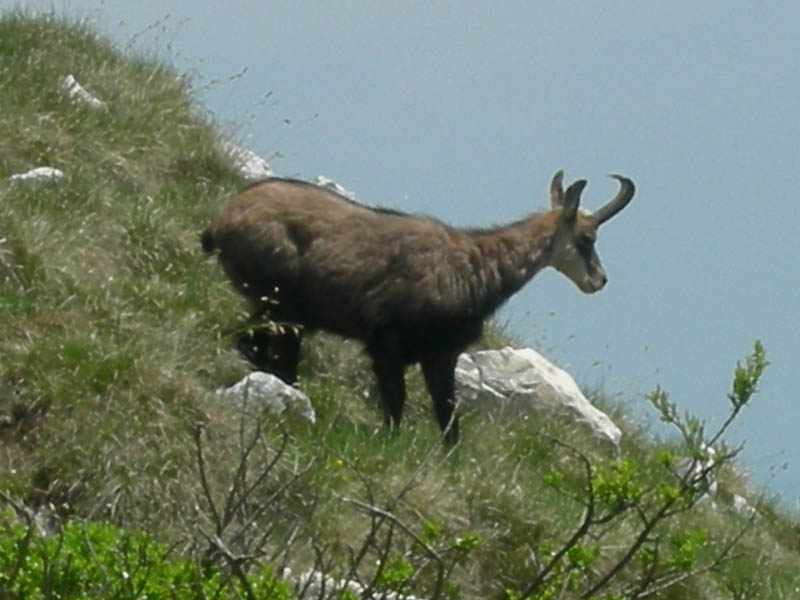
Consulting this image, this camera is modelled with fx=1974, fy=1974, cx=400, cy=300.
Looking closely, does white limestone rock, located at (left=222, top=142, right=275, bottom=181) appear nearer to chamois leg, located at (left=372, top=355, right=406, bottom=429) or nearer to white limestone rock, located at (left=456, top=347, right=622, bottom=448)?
white limestone rock, located at (left=456, top=347, right=622, bottom=448)

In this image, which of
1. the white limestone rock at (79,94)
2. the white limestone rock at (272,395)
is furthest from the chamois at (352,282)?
the white limestone rock at (79,94)

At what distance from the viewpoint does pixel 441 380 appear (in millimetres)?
10414


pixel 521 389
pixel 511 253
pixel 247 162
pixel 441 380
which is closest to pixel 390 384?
pixel 441 380

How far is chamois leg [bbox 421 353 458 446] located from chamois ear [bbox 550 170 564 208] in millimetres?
1879

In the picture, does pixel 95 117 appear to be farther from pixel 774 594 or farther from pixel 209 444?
pixel 774 594

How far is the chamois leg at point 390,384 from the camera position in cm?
1012

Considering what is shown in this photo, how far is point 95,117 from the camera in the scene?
40.2 feet

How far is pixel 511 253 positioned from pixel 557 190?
3.30 feet

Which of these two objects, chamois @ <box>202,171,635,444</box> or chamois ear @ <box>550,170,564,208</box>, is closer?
chamois @ <box>202,171,635,444</box>

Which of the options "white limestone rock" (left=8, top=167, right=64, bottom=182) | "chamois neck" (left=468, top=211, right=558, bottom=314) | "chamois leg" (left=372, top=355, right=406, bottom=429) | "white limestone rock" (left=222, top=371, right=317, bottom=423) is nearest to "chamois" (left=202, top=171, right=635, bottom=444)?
"chamois leg" (left=372, top=355, right=406, bottom=429)

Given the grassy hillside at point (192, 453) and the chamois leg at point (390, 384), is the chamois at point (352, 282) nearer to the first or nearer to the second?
the chamois leg at point (390, 384)

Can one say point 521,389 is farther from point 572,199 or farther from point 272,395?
point 272,395

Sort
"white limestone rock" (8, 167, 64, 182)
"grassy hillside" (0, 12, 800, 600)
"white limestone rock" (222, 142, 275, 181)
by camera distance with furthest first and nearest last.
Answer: "white limestone rock" (222, 142, 275, 181)
"white limestone rock" (8, 167, 64, 182)
"grassy hillside" (0, 12, 800, 600)

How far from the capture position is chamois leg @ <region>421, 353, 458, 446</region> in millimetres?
10375
